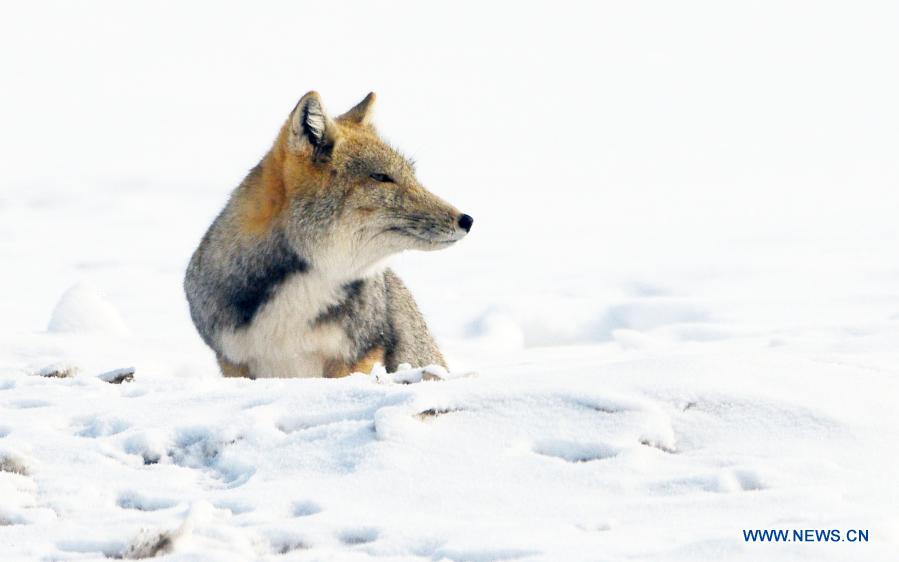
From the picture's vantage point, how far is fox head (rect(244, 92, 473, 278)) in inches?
297

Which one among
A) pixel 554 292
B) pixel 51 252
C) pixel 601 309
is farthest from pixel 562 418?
pixel 51 252

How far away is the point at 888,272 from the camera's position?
17.3m

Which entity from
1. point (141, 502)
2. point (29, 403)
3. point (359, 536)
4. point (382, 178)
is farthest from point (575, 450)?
point (382, 178)

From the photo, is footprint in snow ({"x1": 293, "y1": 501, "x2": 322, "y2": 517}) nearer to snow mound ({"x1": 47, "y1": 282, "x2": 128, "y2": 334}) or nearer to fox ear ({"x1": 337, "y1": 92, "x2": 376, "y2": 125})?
fox ear ({"x1": 337, "y1": 92, "x2": 376, "y2": 125})

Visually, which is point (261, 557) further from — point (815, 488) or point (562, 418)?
point (815, 488)

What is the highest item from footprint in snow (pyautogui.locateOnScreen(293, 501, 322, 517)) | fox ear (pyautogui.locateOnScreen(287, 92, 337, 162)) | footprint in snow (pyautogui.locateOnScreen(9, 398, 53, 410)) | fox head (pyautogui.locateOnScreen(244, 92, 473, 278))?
fox ear (pyautogui.locateOnScreen(287, 92, 337, 162))

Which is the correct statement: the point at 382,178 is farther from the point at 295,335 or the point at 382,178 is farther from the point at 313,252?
the point at 295,335

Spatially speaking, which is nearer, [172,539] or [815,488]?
[172,539]

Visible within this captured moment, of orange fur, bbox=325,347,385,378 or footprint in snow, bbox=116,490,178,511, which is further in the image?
orange fur, bbox=325,347,385,378

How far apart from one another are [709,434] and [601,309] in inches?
390

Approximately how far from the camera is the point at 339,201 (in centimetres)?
764

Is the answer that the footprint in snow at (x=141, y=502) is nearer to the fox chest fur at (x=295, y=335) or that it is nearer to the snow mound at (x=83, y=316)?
the fox chest fur at (x=295, y=335)

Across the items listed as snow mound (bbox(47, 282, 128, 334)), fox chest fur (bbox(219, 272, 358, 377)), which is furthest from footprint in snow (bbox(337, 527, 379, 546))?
snow mound (bbox(47, 282, 128, 334))

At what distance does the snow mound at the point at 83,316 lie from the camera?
11578 mm
